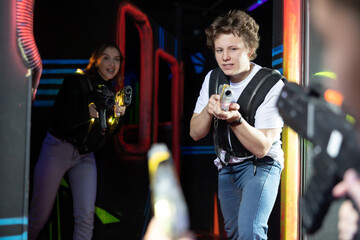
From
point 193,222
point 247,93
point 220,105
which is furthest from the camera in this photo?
point 193,222

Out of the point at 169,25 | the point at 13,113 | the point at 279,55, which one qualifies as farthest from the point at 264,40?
the point at 13,113

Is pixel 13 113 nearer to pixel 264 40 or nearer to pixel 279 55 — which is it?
pixel 279 55

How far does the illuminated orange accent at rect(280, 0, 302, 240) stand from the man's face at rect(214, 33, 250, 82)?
55cm

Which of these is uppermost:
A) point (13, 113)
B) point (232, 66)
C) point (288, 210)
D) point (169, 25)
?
point (169, 25)

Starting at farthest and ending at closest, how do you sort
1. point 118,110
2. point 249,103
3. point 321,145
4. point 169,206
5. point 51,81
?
point 51,81, point 118,110, point 249,103, point 169,206, point 321,145

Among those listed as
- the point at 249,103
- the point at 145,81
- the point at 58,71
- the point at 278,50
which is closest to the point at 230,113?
the point at 249,103

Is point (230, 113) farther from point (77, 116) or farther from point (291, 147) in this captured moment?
point (77, 116)

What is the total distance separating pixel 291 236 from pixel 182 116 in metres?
2.47

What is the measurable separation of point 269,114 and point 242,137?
23 cm

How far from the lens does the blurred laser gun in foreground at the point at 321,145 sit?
0.81 meters

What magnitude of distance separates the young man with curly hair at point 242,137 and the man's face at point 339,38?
649mm

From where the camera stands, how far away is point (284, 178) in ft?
7.87

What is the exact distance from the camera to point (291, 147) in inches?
94.5

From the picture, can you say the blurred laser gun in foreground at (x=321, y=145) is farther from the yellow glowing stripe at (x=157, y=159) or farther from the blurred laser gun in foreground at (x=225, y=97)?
the blurred laser gun in foreground at (x=225, y=97)
